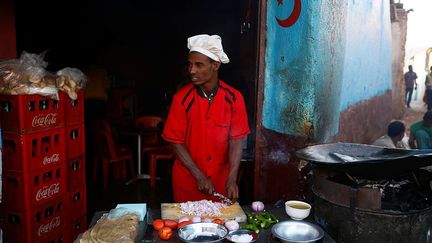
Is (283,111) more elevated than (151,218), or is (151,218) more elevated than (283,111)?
(283,111)

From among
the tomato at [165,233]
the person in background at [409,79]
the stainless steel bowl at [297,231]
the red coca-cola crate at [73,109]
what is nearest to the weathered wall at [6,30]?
the red coca-cola crate at [73,109]

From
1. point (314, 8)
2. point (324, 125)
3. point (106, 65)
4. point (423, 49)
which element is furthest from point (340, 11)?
point (423, 49)

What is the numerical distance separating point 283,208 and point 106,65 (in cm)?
806

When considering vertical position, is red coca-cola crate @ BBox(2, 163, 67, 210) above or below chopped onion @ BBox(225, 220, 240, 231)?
below

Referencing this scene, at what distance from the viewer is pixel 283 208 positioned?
9.55 feet

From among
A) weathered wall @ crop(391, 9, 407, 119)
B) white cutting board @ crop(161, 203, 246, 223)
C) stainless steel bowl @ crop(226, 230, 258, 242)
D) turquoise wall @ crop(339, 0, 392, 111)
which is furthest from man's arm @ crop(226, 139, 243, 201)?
weathered wall @ crop(391, 9, 407, 119)

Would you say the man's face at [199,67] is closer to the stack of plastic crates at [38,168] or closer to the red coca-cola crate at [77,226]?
the stack of plastic crates at [38,168]

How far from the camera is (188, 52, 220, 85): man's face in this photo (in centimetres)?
308

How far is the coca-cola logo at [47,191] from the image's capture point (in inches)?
151

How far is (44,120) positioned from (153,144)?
3424mm

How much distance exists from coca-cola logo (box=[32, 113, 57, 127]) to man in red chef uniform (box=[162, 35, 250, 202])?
1380 mm

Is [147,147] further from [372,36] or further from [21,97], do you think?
[372,36]

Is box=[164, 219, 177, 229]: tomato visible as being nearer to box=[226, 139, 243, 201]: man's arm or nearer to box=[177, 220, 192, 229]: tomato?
box=[177, 220, 192, 229]: tomato

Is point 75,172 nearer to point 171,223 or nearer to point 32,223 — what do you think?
point 32,223
